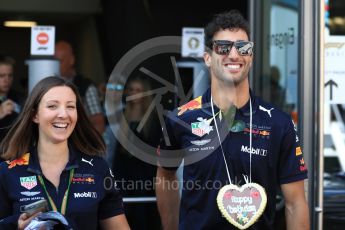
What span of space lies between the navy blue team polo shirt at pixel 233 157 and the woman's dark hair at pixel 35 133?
1.46 ft

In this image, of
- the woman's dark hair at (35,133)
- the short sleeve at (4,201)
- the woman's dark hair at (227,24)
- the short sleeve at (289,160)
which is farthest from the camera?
the woman's dark hair at (227,24)

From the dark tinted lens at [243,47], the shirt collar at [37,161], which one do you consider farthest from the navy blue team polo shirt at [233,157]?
the shirt collar at [37,161]

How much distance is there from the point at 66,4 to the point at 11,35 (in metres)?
0.87

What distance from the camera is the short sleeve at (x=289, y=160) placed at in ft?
11.1

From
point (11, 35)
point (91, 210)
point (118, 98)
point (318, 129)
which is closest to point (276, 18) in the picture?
point (318, 129)

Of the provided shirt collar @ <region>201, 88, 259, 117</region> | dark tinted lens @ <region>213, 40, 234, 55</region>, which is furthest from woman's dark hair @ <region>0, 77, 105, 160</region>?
dark tinted lens @ <region>213, 40, 234, 55</region>

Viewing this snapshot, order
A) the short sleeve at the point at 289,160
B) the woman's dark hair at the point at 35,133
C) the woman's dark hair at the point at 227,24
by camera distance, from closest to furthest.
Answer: the woman's dark hair at the point at 35,133 < the short sleeve at the point at 289,160 < the woman's dark hair at the point at 227,24

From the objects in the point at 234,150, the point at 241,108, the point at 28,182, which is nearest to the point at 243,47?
the point at 241,108

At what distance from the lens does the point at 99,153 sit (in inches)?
134

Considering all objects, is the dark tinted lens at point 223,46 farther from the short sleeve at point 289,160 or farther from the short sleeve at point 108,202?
the short sleeve at point 108,202

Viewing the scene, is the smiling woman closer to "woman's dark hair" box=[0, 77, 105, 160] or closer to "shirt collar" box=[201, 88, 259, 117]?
"woman's dark hair" box=[0, 77, 105, 160]

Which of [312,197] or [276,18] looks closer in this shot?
[312,197]

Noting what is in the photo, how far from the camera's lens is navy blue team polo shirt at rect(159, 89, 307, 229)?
3342mm

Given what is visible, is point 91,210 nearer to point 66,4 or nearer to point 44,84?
point 44,84
